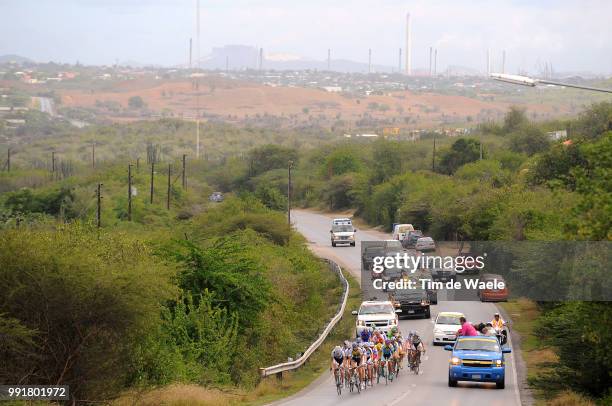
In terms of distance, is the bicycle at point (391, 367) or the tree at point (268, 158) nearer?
the bicycle at point (391, 367)

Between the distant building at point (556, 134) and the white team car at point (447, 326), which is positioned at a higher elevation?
the distant building at point (556, 134)

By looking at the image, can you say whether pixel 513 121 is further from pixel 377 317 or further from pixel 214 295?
pixel 214 295

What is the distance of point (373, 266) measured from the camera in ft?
194

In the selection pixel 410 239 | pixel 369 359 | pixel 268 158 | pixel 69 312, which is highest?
pixel 69 312

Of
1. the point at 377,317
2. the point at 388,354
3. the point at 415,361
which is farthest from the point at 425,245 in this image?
the point at 388,354

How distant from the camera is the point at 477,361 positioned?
31.0m

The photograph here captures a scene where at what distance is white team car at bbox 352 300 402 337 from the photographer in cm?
4162

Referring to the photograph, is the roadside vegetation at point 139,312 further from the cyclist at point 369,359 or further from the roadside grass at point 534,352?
the roadside grass at point 534,352

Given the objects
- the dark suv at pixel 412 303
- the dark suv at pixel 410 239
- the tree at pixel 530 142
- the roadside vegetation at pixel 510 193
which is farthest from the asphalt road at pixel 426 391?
the tree at pixel 530 142

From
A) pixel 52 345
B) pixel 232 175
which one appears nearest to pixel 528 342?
pixel 52 345

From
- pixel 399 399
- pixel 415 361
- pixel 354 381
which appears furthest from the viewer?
pixel 415 361

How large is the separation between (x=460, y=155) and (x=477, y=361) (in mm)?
87169

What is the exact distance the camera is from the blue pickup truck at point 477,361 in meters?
30.9

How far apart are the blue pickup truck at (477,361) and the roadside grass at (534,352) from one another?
99cm
